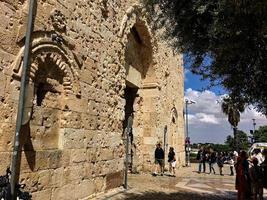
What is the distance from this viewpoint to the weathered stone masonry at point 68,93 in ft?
18.6

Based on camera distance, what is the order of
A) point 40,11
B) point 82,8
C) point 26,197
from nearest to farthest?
point 26,197
point 40,11
point 82,8

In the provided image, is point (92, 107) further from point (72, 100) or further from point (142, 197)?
point (142, 197)

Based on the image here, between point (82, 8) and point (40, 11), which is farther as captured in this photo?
point (82, 8)

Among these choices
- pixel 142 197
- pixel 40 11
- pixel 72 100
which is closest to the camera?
pixel 40 11

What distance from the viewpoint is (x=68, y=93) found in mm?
7223

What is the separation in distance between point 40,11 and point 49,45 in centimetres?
65

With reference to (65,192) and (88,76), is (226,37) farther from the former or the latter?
(65,192)

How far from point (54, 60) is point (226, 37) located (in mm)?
3321

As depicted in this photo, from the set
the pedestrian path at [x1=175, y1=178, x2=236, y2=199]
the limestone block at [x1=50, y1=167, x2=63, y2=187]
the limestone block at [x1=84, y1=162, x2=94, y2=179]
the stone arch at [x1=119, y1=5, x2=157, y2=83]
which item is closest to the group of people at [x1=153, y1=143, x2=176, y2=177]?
the pedestrian path at [x1=175, y1=178, x2=236, y2=199]

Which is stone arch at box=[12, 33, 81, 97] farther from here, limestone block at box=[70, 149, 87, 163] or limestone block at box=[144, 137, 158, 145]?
limestone block at box=[144, 137, 158, 145]

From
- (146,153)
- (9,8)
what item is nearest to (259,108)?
(9,8)

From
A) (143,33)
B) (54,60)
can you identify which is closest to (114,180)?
(54,60)

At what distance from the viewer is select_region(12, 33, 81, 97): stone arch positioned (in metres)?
5.80

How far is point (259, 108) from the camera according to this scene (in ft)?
22.9
